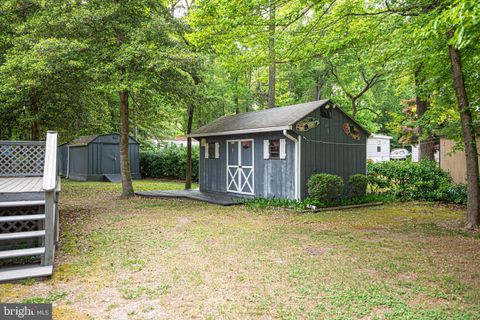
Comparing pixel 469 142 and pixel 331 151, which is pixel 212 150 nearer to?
pixel 331 151

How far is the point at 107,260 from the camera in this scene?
4996 millimetres

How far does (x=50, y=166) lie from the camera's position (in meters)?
4.89

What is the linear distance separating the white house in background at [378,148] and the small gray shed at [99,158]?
21.5 m

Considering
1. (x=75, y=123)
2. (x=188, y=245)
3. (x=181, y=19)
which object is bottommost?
(x=188, y=245)

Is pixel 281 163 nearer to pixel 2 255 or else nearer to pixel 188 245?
pixel 188 245

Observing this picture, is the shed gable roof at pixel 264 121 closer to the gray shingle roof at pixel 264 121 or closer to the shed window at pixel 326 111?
the gray shingle roof at pixel 264 121

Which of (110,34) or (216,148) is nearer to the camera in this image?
(110,34)

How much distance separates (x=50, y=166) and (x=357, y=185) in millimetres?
8968

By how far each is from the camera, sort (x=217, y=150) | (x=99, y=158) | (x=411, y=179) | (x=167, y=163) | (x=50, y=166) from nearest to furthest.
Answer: (x=50, y=166)
(x=411, y=179)
(x=217, y=150)
(x=99, y=158)
(x=167, y=163)

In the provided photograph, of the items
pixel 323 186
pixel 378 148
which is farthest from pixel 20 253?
pixel 378 148

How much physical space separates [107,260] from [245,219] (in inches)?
158

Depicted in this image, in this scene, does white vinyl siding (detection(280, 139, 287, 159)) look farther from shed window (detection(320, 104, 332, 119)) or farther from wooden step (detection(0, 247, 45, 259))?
wooden step (detection(0, 247, 45, 259))

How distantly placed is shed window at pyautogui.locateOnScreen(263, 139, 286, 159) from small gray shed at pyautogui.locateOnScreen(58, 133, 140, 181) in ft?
37.3

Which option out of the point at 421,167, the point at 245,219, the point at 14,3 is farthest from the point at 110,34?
the point at 421,167
